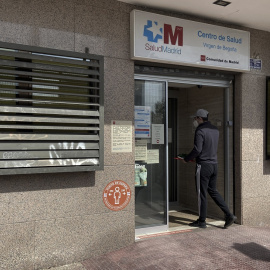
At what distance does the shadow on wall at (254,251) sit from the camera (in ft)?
13.7

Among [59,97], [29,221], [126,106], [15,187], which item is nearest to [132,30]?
[126,106]

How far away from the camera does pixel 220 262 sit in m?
4.00

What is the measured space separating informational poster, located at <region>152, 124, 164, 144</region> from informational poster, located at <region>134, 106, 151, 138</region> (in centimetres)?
9

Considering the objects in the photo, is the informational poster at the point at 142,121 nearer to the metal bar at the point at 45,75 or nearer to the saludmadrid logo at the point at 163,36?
the saludmadrid logo at the point at 163,36

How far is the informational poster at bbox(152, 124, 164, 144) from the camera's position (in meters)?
5.11

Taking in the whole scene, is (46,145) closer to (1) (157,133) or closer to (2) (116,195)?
(2) (116,195)

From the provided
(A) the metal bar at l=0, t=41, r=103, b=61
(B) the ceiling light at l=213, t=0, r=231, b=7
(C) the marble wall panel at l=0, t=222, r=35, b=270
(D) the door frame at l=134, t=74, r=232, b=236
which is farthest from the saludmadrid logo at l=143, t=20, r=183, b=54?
(C) the marble wall panel at l=0, t=222, r=35, b=270

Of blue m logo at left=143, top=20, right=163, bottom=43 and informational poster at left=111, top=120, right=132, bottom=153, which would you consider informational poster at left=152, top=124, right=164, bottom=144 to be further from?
blue m logo at left=143, top=20, right=163, bottom=43

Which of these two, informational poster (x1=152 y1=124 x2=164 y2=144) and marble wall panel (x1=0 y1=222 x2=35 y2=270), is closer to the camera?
marble wall panel (x1=0 y1=222 x2=35 y2=270)

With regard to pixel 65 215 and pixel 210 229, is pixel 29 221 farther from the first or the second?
pixel 210 229

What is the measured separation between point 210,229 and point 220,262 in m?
1.26

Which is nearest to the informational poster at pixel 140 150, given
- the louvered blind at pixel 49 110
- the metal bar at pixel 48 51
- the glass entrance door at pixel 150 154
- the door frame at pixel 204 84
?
the glass entrance door at pixel 150 154

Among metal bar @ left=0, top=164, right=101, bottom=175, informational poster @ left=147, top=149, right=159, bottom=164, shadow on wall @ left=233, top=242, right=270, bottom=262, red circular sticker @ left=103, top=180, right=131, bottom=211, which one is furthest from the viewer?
informational poster @ left=147, top=149, right=159, bottom=164

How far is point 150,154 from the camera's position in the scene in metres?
5.11
